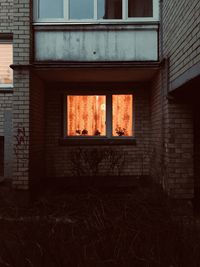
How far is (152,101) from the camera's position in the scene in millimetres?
8562

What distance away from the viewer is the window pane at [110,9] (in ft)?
25.7

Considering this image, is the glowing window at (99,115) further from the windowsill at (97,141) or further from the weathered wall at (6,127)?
the weathered wall at (6,127)

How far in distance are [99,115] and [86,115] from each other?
317mm

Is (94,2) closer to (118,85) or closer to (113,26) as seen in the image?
(113,26)

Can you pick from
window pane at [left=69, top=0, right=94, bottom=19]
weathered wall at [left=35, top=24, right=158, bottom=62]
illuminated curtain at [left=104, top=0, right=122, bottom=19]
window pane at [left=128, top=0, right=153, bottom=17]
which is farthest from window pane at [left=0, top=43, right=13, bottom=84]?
window pane at [left=128, top=0, right=153, bottom=17]

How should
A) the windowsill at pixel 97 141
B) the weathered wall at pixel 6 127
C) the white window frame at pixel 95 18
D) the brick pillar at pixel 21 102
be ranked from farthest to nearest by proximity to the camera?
the windowsill at pixel 97 141 → the weathered wall at pixel 6 127 → the white window frame at pixel 95 18 → the brick pillar at pixel 21 102

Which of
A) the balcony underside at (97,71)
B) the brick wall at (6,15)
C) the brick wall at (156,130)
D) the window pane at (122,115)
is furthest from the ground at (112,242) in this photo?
the brick wall at (6,15)

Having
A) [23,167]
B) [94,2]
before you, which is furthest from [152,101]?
[23,167]

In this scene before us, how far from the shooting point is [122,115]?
9.24 metres

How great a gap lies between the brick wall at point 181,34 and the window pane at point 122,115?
2.27 metres

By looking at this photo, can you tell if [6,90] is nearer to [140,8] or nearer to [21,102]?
[21,102]

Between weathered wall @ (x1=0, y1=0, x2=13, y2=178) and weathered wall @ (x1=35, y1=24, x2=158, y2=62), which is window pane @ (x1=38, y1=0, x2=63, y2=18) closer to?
weathered wall @ (x1=35, y1=24, x2=158, y2=62)

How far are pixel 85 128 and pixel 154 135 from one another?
1867 millimetres

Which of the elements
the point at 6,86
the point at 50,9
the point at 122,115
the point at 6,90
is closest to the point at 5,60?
the point at 6,86
